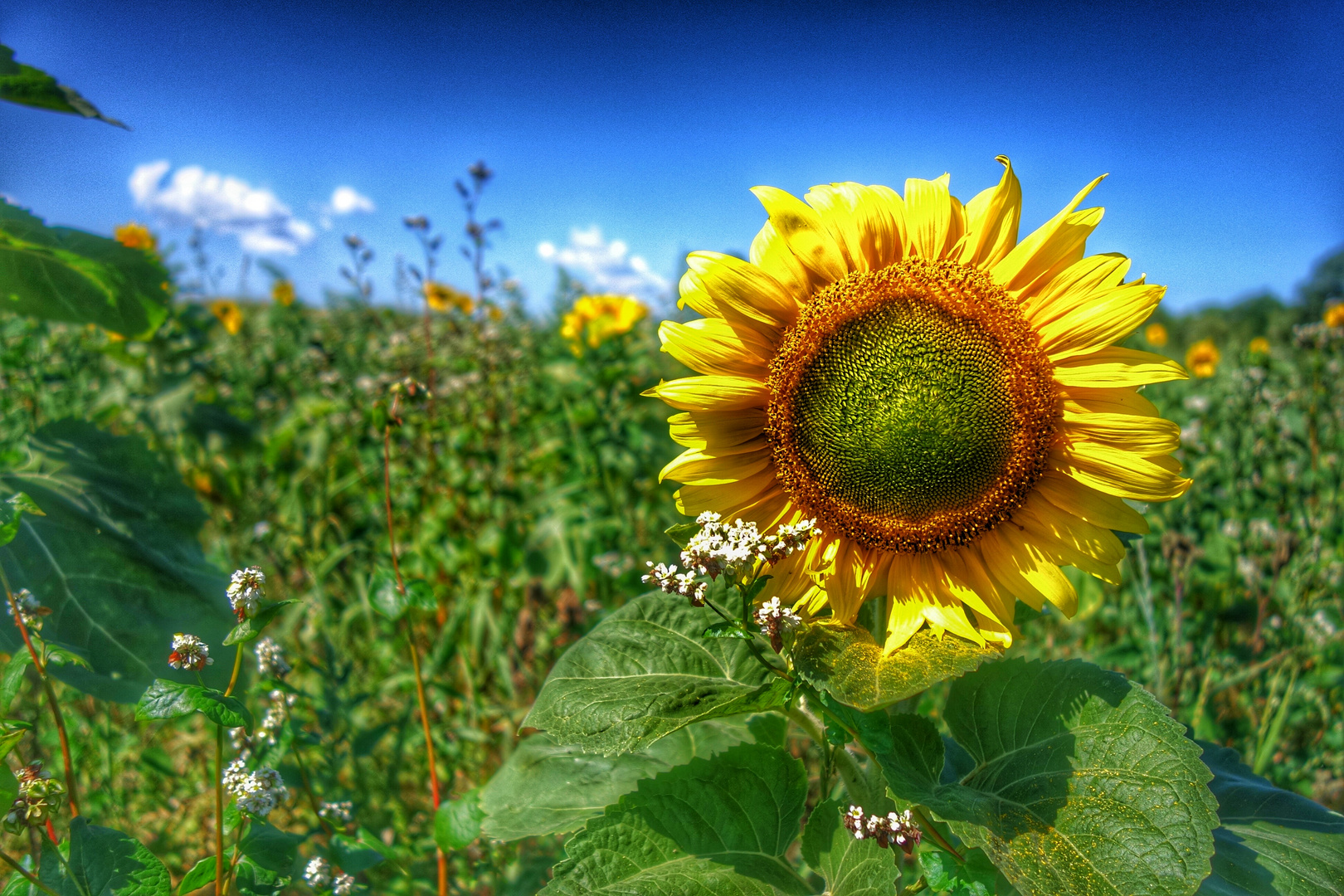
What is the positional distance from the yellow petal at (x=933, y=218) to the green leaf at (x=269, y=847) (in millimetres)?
1377

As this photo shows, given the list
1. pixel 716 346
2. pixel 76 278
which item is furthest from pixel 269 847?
pixel 76 278

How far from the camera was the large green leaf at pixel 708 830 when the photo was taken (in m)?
1.19

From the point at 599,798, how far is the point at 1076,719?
82 cm

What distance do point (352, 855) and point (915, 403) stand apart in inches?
48.4

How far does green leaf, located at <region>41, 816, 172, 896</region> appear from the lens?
1.08 meters

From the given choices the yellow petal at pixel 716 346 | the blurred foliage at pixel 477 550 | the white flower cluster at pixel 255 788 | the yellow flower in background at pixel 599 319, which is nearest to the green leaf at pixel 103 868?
the white flower cluster at pixel 255 788

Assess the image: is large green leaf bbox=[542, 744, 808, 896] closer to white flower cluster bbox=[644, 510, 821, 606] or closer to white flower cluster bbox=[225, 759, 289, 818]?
white flower cluster bbox=[644, 510, 821, 606]

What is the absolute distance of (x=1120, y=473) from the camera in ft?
3.99

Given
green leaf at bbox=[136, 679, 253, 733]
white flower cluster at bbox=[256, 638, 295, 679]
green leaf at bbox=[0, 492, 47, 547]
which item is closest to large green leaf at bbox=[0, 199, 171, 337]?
green leaf at bbox=[0, 492, 47, 547]

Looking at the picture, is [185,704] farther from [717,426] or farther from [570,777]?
[717,426]

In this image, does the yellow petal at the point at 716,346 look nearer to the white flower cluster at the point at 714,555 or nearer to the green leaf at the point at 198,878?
the white flower cluster at the point at 714,555

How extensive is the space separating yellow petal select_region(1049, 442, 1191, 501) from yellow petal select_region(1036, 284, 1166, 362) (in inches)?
6.0

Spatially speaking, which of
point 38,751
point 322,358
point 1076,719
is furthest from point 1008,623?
point 322,358

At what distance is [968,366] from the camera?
125 cm
